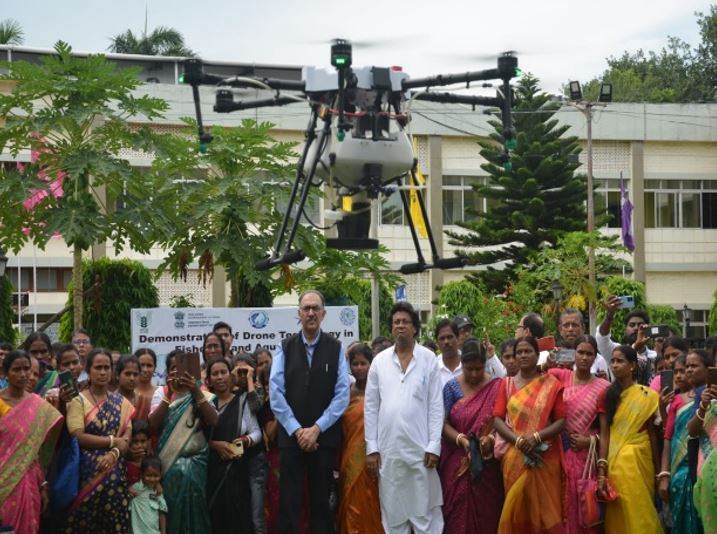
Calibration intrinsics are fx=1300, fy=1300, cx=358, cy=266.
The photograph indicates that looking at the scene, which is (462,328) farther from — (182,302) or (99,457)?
(182,302)

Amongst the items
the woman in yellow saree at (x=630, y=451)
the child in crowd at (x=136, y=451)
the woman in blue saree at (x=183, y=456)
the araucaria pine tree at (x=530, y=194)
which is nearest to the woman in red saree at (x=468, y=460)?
the woman in yellow saree at (x=630, y=451)

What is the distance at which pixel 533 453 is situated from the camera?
850 cm

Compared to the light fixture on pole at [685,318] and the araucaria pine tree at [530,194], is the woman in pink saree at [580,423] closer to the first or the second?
the araucaria pine tree at [530,194]

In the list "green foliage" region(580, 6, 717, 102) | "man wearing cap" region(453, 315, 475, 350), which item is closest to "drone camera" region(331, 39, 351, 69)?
"man wearing cap" region(453, 315, 475, 350)

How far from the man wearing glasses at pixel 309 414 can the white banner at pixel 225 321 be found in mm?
3706

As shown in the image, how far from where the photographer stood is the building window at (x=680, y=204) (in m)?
36.3

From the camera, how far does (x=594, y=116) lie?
3472 cm

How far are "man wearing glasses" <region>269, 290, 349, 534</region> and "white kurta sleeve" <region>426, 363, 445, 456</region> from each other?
585 mm

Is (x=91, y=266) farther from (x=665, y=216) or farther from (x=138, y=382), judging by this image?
(x=665, y=216)

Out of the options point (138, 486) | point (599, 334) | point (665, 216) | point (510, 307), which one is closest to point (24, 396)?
point (138, 486)

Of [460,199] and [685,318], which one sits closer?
[685,318]

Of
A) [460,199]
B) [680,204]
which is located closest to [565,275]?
[460,199]

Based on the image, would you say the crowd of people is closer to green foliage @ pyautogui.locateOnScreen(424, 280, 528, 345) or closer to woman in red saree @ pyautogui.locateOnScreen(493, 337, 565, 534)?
woman in red saree @ pyautogui.locateOnScreen(493, 337, 565, 534)

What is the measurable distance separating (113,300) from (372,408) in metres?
11.7
